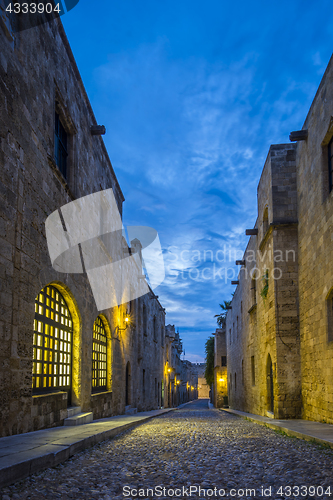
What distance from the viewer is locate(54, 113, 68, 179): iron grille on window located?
8.66 metres

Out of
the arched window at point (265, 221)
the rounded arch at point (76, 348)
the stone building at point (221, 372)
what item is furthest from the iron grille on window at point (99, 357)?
the stone building at point (221, 372)

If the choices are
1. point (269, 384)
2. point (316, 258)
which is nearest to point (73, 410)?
point (316, 258)

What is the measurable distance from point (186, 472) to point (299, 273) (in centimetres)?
818

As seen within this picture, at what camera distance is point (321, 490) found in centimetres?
352

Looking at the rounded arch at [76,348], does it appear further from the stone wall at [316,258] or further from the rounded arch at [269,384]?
the rounded arch at [269,384]

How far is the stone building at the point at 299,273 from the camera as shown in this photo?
355 inches

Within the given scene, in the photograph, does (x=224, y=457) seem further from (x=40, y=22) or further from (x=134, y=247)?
(x=134, y=247)

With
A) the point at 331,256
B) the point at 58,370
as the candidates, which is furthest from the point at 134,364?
the point at 331,256

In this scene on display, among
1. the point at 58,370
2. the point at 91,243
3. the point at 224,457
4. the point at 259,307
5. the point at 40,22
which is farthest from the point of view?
the point at 259,307

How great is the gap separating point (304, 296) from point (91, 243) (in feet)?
19.1

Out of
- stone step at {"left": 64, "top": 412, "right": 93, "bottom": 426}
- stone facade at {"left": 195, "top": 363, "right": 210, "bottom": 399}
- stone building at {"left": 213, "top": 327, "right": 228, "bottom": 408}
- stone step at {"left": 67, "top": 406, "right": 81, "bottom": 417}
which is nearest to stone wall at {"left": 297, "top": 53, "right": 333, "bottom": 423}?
stone step at {"left": 64, "top": 412, "right": 93, "bottom": 426}
